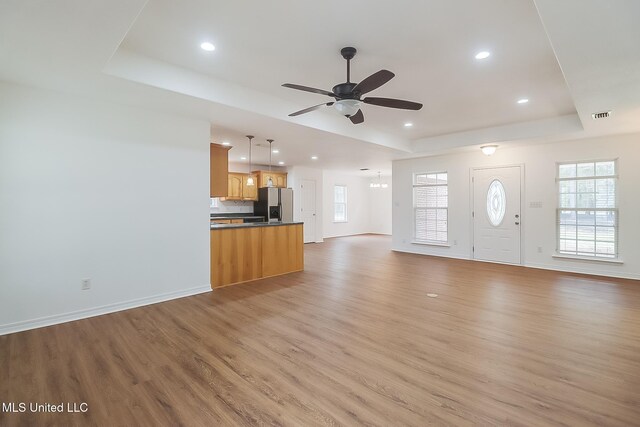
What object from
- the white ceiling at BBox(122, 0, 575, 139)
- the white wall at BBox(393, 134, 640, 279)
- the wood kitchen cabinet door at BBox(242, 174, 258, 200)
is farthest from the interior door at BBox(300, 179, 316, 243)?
the white ceiling at BBox(122, 0, 575, 139)

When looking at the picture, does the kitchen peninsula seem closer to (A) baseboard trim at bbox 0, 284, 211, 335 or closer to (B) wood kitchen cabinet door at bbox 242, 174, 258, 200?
(A) baseboard trim at bbox 0, 284, 211, 335

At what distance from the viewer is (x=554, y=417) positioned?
177 cm

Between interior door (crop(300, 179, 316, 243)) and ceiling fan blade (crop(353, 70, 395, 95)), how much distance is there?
23.0 feet

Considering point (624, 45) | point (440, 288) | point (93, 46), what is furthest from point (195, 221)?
point (624, 45)

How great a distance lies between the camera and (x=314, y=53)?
9.80 ft

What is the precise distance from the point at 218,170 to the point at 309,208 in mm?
5076

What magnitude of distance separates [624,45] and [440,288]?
133 inches

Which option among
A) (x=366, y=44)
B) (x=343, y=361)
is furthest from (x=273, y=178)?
(x=343, y=361)

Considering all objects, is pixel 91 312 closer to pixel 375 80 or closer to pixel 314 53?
pixel 314 53

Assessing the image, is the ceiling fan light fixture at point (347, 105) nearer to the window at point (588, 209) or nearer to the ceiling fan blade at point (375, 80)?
the ceiling fan blade at point (375, 80)

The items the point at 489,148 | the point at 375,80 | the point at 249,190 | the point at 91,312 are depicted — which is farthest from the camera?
the point at 249,190

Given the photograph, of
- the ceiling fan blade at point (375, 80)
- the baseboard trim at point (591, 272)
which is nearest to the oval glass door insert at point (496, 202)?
the baseboard trim at point (591, 272)

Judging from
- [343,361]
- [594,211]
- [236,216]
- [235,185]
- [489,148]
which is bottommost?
[343,361]

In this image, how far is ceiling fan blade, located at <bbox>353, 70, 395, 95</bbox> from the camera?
Answer: 246 centimetres
